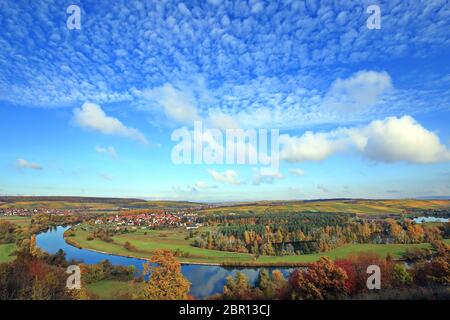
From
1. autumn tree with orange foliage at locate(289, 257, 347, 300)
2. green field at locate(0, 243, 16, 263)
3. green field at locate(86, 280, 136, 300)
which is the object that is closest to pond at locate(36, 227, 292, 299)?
green field at locate(0, 243, 16, 263)

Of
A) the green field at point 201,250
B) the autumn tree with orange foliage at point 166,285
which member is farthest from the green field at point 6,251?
the autumn tree with orange foliage at point 166,285

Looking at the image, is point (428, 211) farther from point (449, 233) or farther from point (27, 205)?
point (27, 205)

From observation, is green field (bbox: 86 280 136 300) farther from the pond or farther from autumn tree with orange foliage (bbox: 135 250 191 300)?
autumn tree with orange foliage (bbox: 135 250 191 300)

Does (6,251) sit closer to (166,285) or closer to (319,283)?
(166,285)

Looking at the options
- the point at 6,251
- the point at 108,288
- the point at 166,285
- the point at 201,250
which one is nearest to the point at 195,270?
the point at 201,250
